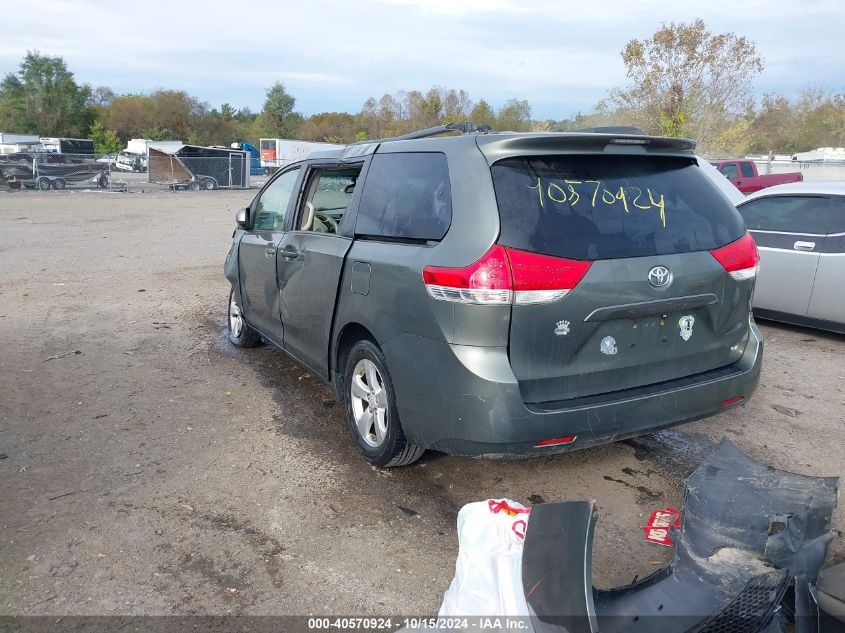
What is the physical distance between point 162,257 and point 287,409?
26.5 feet

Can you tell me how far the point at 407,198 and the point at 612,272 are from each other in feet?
3.80

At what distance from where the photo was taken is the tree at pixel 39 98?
215 ft

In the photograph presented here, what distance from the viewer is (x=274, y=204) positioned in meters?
5.42

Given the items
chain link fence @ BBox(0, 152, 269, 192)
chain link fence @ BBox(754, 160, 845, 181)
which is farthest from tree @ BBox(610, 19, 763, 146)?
chain link fence @ BBox(0, 152, 269, 192)

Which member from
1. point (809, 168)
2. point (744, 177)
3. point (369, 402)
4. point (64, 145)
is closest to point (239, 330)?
point (369, 402)

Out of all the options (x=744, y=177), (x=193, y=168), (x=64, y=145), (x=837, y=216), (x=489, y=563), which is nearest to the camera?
(x=489, y=563)

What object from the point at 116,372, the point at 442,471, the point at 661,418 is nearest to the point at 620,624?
the point at 661,418

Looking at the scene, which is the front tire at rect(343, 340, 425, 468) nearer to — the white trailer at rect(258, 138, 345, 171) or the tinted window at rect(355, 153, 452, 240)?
the tinted window at rect(355, 153, 452, 240)

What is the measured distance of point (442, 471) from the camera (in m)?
4.01

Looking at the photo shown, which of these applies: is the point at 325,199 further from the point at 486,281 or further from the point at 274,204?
the point at 486,281

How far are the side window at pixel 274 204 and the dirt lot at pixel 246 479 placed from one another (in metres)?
1.23

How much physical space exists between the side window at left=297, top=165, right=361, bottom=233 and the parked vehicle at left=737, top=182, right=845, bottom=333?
4.64 metres

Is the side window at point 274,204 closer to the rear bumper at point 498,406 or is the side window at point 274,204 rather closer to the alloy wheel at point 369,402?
the alloy wheel at point 369,402

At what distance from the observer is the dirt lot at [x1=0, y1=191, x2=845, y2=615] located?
2.98 metres
